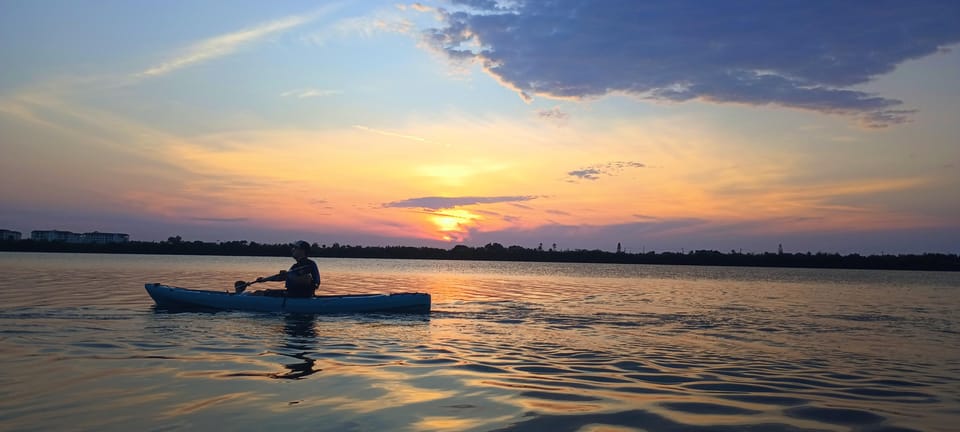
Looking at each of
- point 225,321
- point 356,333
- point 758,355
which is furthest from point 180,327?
point 758,355

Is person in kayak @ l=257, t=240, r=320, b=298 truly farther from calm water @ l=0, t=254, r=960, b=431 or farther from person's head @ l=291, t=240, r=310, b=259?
calm water @ l=0, t=254, r=960, b=431

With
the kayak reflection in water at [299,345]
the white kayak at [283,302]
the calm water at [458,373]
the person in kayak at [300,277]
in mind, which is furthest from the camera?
the person in kayak at [300,277]

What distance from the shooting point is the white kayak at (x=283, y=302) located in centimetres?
1864

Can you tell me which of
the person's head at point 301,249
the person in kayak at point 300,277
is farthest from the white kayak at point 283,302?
the person's head at point 301,249

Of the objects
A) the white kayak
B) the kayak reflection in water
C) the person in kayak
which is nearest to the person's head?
the person in kayak

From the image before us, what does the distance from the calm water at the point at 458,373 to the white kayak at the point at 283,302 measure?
0.56m

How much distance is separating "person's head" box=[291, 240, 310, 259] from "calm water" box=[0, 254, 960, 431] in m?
1.85

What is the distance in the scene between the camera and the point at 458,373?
32.2 feet

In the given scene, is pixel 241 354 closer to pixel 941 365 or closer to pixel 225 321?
pixel 225 321

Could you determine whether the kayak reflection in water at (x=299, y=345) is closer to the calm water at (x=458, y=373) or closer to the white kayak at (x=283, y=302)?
the calm water at (x=458, y=373)

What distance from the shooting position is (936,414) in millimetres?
7949

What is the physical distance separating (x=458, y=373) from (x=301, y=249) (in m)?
10.3

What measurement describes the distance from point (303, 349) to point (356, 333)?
2.70 metres

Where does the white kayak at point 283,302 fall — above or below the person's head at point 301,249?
below
